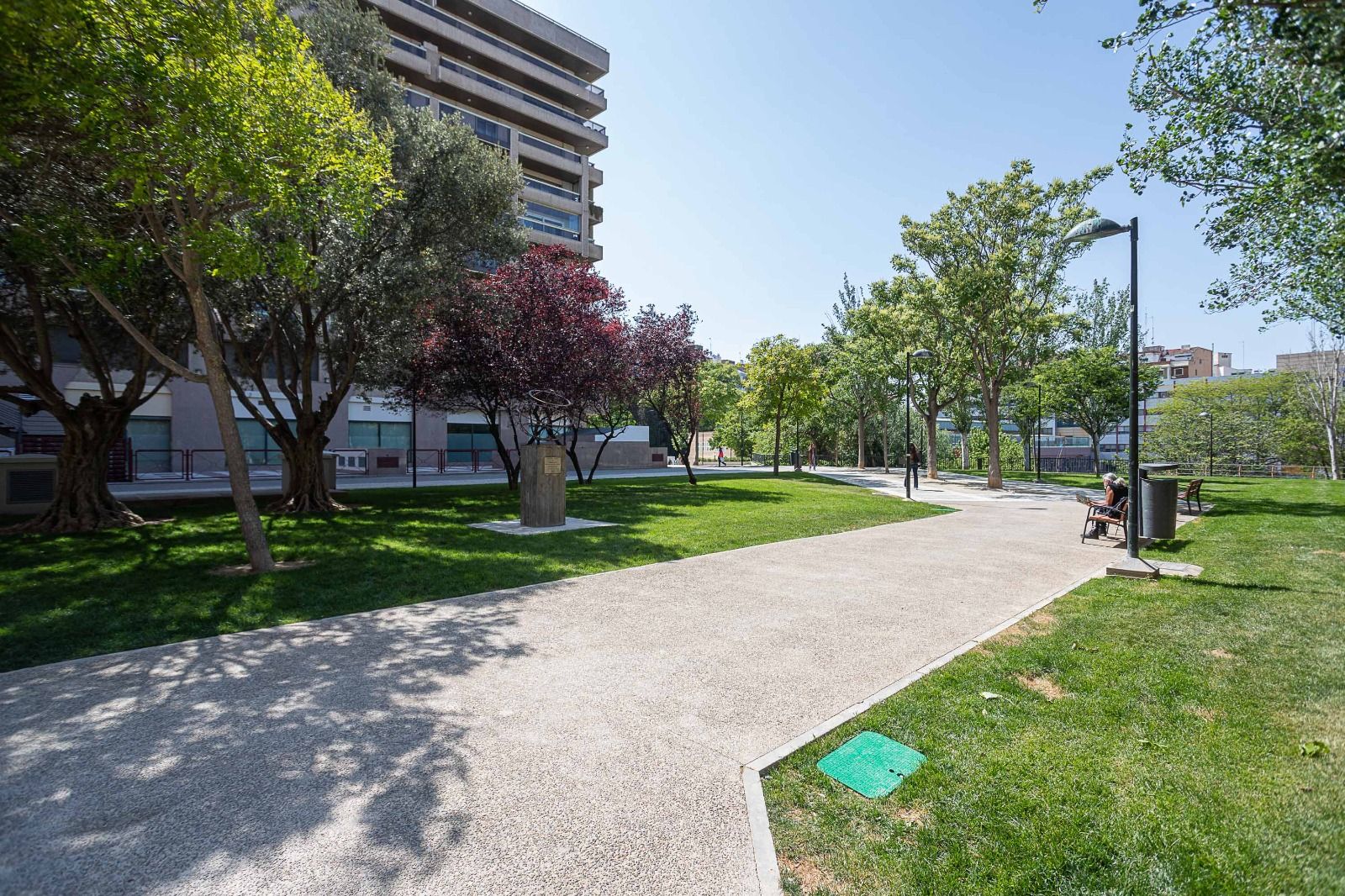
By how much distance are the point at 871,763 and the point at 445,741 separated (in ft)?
8.27

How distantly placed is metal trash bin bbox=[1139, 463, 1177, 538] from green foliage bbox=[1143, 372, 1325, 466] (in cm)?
3679

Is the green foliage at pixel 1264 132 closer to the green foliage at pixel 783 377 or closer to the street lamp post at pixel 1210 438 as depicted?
the green foliage at pixel 783 377

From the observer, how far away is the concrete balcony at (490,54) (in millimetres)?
38219

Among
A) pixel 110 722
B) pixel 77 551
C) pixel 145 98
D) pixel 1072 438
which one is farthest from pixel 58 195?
pixel 1072 438

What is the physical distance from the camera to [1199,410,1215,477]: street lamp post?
36094mm

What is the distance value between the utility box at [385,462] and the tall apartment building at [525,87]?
17.1 meters

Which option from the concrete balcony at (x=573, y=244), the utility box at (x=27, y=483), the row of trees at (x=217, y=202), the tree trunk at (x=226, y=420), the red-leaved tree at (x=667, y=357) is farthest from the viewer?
the concrete balcony at (x=573, y=244)

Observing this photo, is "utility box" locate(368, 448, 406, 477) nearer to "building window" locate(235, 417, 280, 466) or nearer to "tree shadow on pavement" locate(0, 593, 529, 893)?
"building window" locate(235, 417, 280, 466)

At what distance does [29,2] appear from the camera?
590 centimetres

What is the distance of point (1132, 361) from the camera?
8.77 meters

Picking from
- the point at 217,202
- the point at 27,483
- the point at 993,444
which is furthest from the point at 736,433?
the point at 217,202

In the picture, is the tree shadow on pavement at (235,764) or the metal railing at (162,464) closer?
the tree shadow on pavement at (235,764)

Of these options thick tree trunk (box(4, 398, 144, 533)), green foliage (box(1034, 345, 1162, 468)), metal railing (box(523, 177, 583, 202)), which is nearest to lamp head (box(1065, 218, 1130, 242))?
thick tree trunk (box(4, 398, 144, 533))

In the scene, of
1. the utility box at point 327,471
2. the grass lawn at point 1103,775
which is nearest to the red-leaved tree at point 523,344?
the utility box at point 327,471
